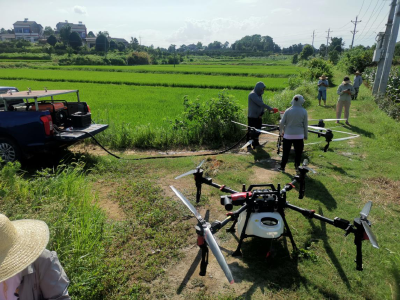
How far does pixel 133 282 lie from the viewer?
10.2 feet

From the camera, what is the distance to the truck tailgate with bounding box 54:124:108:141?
6.17 metres

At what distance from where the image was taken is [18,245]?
5.55ft

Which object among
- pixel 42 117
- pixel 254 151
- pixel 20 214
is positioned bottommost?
pixel 254 151

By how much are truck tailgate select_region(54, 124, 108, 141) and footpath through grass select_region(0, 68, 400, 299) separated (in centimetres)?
91

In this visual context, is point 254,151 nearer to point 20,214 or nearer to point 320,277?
point 320,277

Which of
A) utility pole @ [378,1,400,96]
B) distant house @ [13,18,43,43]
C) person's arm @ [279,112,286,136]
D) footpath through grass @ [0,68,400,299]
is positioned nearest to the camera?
footpath through grass @ [0,68,400,299]

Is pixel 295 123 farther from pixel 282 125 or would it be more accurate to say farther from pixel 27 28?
pixel 27 28

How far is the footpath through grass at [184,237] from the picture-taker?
297 cm

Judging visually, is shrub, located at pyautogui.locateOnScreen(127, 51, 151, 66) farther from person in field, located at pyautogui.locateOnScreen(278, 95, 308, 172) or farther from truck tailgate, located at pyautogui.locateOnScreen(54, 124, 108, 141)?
person in field, located at pyautogui.locateOnScreen(278, 95, 308, 172)

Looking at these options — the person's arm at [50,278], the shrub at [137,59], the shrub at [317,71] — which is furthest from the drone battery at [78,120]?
the shrub at [137,59]

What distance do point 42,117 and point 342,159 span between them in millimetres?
7063

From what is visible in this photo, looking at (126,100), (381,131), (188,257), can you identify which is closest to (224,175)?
(188,257)

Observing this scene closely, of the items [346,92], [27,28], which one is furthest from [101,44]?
[27,28]

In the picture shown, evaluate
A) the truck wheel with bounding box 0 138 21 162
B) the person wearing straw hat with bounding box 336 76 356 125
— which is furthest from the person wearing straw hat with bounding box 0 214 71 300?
the person wearing straw hat with bounding box 336 76 356 125
